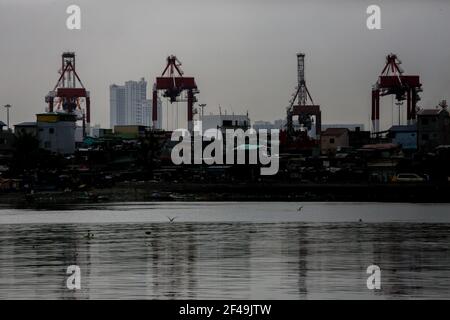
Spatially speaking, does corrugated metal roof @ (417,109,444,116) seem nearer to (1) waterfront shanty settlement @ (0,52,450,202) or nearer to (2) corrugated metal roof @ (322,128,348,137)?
(1) waterfront shanty settlement @ (0,52,450,202)

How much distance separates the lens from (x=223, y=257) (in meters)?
30.0

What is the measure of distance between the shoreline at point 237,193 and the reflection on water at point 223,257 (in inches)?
569

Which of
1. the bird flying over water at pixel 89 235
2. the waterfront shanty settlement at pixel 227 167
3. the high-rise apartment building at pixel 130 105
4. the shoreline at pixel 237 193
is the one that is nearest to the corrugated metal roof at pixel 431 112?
the waterfront shanty settlement at pixel 227 167

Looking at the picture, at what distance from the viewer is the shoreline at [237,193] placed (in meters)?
64.9

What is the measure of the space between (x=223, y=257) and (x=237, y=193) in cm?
3987

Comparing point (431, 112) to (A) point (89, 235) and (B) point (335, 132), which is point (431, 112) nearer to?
(B) point (335, 132)

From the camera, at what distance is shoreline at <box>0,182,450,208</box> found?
6488cm

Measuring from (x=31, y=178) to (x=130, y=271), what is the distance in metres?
45.0

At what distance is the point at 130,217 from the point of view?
50812mm

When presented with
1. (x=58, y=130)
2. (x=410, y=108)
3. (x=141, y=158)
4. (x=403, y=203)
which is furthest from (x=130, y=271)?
(x=410, y=108)

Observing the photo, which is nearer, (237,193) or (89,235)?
(89,235)

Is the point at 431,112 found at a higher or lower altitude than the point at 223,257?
higher

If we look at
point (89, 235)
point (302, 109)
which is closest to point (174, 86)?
point (302, 109)

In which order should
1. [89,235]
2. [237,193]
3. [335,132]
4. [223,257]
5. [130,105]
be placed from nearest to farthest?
1. [223,257]
2. [89,235]
3. [237,193]
4. [335,132]
5. [130,105]
